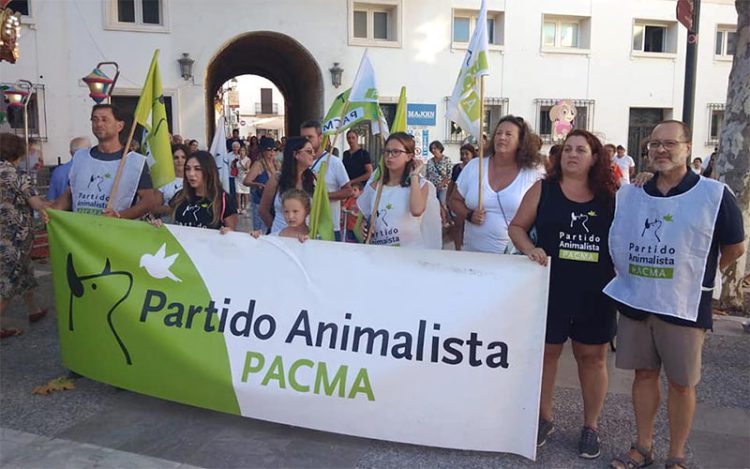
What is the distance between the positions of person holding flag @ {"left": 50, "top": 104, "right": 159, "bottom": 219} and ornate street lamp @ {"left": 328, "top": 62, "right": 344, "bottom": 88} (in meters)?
12.6

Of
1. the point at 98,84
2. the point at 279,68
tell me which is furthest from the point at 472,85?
the point at 279,68

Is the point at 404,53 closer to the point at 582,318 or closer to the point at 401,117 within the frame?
the point at 401,117

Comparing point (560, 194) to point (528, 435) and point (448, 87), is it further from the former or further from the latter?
point (448, 87)

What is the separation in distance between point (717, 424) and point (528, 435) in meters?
1.49

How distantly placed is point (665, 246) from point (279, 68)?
20658 mm

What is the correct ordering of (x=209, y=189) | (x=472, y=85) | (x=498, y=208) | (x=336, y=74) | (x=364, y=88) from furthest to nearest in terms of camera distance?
(x=336, y=74) < (x=364, y=88) < (x=472, y=85) < (x=209, y=189) < (x=498, y=208)

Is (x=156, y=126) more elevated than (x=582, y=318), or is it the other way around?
(x=156, y=126)

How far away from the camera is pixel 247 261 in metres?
3.81

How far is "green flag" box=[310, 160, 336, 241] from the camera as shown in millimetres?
4520

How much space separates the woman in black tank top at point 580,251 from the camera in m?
3.36

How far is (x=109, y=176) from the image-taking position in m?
4.68

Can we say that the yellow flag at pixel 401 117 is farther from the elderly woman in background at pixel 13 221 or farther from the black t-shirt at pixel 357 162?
the black t-shirt at pixel 357 162

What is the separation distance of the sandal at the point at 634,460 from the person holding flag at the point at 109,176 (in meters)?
3.61

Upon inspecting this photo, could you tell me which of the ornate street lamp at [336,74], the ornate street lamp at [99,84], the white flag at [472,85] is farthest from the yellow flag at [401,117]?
the ornate street lamp at [336,74]
